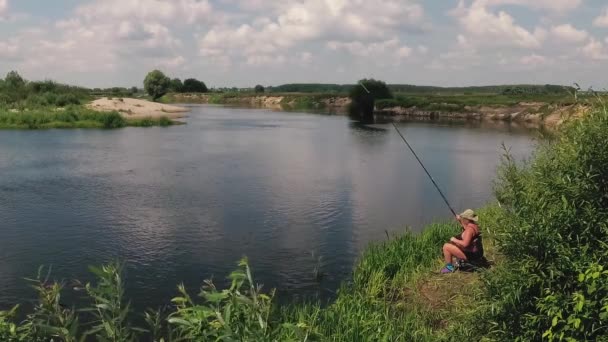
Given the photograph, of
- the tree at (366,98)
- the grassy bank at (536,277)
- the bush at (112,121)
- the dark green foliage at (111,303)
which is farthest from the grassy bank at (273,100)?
the dark green foliage at (111,303)

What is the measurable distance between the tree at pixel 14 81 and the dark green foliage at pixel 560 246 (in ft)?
292

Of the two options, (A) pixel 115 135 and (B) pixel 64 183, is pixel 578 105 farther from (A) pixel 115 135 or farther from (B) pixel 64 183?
(A) pixel 115 135

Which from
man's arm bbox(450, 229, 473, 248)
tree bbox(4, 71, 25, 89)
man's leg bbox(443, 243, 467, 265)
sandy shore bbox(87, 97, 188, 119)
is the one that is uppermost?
A: tree bbox(4, 71, 25, 89)

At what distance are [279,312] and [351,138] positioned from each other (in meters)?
44.1

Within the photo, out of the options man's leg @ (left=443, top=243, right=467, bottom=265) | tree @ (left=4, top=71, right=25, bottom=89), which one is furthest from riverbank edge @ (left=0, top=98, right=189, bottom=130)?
man's leg @ (left=443, top=243, right=467, bottom=265)

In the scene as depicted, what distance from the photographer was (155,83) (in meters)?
155

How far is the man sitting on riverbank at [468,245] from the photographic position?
486 inches

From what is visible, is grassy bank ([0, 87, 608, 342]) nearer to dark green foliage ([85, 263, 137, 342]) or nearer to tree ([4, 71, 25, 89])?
dark green foliage ([85, 263, 137, 342])

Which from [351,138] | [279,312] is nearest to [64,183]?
[279,312]

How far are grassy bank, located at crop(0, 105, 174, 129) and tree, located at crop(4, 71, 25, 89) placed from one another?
2303 cm

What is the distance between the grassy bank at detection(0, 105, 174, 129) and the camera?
5400cm

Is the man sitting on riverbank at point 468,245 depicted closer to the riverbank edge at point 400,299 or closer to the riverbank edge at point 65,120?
the riverbank edge at point 400,299

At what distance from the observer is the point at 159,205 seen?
22.5 m

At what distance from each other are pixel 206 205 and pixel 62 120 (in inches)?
1686
